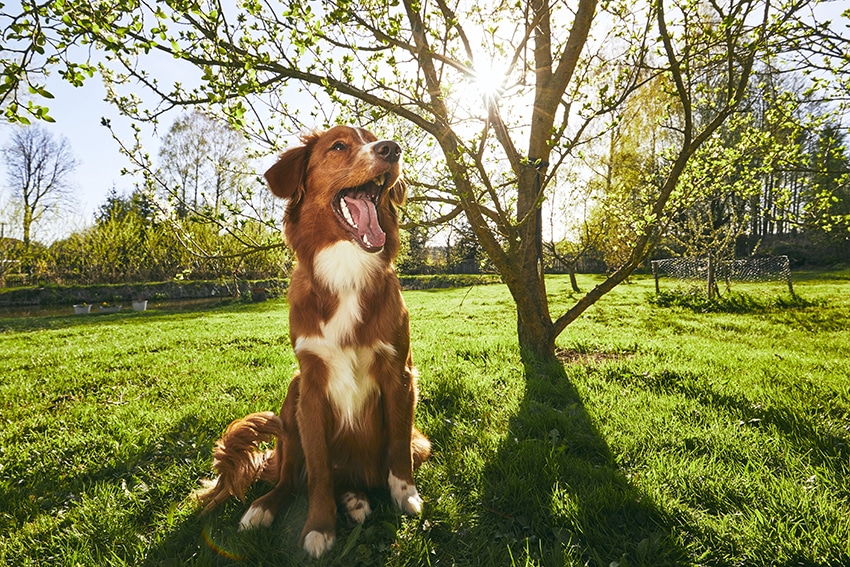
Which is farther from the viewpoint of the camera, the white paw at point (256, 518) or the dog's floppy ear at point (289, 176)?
the dog's floppy ear at point (289, 176)

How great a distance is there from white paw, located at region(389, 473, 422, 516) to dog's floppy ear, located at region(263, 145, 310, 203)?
5.72 feet

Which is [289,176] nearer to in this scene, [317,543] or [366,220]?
[366,220]

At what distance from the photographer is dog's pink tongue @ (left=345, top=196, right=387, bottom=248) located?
222 centimetres

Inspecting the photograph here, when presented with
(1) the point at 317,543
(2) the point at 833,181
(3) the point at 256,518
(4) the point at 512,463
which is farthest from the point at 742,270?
(3) the point at 256,518

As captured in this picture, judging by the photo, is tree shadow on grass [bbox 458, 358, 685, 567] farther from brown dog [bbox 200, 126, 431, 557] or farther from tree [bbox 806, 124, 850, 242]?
tree [bbox 806, 124, 850, 242]

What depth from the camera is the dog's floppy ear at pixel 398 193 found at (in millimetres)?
2492

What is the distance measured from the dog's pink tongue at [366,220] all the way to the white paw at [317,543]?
58.2 inches

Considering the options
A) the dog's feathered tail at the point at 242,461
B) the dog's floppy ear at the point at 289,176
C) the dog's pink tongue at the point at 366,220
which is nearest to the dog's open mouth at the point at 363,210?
the dog's pink tongue at the point at 366,220

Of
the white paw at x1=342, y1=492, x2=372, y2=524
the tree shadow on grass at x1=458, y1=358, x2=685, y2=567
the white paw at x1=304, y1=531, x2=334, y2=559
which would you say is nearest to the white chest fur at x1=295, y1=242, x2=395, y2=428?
the white paw at x1=342, y1=492, x2=372, y2=524

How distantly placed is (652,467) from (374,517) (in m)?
1.77

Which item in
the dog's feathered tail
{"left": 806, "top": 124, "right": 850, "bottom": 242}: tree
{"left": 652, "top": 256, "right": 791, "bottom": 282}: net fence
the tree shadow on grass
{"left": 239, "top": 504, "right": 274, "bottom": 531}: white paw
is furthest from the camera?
{"left": 652, "top": 256, "right": 791, "bottom": 282}: net fence

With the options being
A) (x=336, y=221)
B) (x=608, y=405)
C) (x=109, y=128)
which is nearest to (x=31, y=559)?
(x=336, y=221)

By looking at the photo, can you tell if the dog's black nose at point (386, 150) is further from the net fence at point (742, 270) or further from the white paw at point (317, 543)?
the net fence at point (742, 270)

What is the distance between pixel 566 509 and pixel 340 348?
1.51m
